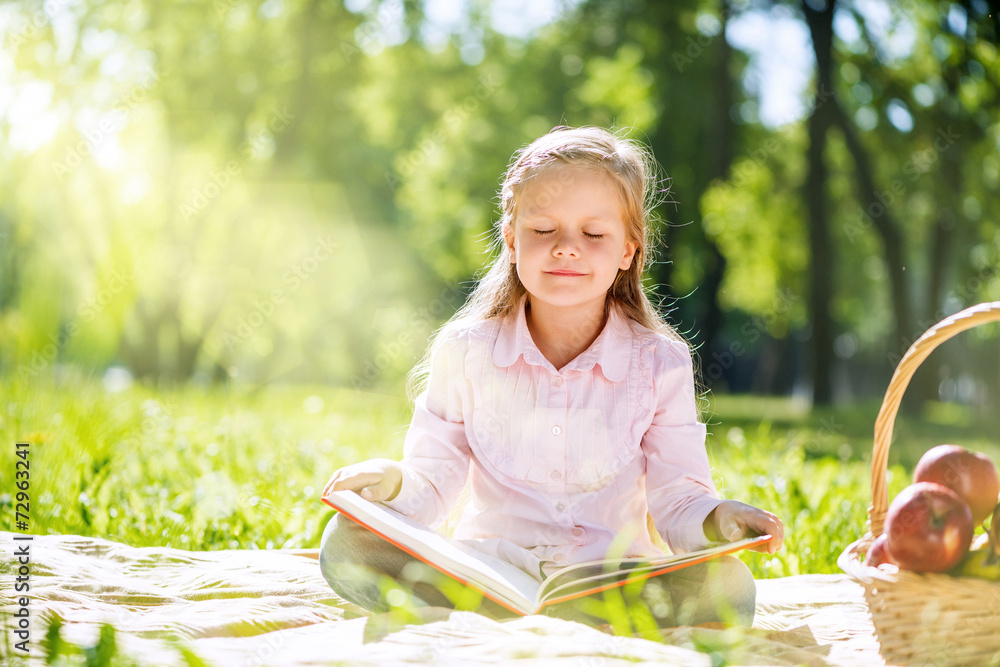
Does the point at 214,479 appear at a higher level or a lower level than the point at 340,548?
lower

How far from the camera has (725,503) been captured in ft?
7.25

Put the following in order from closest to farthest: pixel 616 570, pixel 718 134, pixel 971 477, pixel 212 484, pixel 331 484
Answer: pixel 616 570, pixel 331 484, pixel 971 477, pixel 212 484, pixel 718 134

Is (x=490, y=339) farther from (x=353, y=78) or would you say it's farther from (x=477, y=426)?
(x=353, y=78)

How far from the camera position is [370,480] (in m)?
2.26

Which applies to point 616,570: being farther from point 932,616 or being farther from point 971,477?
point 971,477

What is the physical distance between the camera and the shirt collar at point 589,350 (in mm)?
2562

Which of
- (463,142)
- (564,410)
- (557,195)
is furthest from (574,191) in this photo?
(463,142)

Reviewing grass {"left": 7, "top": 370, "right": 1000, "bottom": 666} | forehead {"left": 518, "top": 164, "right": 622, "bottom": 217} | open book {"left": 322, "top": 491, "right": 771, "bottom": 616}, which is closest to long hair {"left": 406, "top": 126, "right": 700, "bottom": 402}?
forehead {"left": 518, "top": 164, "right": 622, "bottom": 217}

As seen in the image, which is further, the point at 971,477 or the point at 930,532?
the point at 971,477

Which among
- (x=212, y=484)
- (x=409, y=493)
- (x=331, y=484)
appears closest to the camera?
(x=331, y=484)

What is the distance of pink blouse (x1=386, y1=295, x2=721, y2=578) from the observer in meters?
2.45

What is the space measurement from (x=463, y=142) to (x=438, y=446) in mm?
14869

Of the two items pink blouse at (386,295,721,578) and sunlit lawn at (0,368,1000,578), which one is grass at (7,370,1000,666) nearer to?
sunlit lawn at (0,368,1000,578)

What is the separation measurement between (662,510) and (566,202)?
0.91 meters
